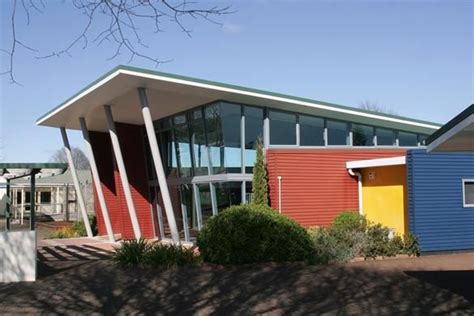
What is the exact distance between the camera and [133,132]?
23906 mm

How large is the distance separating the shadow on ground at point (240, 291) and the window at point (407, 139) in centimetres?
950

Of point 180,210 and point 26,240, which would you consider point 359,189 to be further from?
point 26,240

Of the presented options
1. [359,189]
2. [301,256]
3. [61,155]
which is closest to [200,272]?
[301,256]

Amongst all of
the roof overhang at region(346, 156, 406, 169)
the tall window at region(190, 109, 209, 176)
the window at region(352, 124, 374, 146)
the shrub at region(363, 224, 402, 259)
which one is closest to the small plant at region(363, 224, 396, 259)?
the shrub at region(363, 224, 402, 259)

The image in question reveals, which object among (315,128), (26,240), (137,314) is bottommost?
(137,314)

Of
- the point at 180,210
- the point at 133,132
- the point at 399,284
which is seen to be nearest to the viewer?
the point at 399,284

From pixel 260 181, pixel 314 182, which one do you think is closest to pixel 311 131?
pixel 314 182

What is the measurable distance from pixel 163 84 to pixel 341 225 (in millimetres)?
6639

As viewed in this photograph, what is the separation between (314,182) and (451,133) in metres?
11.0

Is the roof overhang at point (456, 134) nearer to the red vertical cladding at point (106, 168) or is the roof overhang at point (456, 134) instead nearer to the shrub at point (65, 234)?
the red vertical cladding at point (106, 168)

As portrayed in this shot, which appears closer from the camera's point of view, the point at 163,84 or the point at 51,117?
the point at 163,84

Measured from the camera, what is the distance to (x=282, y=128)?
18734 mm

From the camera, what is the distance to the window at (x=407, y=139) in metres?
21.2

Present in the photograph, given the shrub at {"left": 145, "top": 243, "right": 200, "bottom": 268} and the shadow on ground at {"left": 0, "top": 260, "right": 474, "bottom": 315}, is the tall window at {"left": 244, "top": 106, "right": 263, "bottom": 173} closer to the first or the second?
the shrub at {"left": 145, "top": 243, "right": 200, "bottom": 268}
